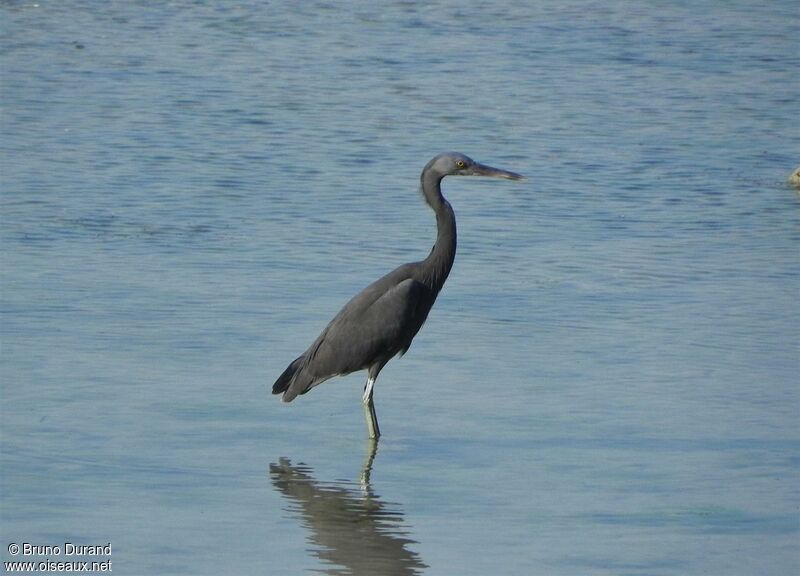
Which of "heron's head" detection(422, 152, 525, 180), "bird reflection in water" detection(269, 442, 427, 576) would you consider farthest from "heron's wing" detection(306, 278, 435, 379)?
"bird reflection in water" detection(269, 442, 427, 576)

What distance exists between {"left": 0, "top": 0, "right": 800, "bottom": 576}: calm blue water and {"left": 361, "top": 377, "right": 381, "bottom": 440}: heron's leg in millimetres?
89

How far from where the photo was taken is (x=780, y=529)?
6695 millimetres

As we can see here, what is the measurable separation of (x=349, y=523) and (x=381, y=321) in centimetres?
187

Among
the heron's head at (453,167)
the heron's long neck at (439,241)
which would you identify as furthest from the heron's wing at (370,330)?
the heron's head at (453,167)

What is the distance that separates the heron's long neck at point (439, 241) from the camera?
8.80 m

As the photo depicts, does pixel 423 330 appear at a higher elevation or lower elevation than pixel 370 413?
lower

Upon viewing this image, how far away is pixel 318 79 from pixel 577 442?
13631mm

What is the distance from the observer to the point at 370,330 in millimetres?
8445

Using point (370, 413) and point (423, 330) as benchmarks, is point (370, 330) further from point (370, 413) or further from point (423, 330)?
point (423, 330)

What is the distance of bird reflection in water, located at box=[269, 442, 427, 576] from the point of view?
6.31 meters

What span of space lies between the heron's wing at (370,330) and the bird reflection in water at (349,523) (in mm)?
876

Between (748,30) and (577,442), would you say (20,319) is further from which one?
(748,30)

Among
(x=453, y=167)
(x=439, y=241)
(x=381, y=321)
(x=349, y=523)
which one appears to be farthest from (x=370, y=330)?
(x=349, y=523)

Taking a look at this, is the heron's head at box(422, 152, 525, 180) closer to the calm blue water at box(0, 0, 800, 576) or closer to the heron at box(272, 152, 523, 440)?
the heron at box(272, 152, 523, 440)
